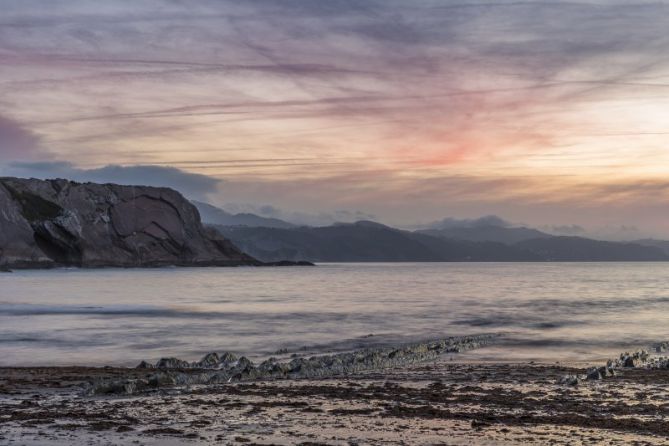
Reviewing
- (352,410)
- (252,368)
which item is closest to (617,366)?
(252,368)

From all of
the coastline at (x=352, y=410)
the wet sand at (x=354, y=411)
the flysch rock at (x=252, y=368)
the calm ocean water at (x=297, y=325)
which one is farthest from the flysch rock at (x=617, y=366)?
the flysch rock at (x=252, y=368)

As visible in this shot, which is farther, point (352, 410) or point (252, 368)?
point (252, 368)

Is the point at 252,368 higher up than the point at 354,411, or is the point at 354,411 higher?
the point at 354,411

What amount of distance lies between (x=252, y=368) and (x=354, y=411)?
8335 millimetres

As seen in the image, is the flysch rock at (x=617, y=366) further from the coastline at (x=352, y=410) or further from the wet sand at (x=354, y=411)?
the wet sand at (x=354, y=411)

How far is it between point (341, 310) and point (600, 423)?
46943 mm

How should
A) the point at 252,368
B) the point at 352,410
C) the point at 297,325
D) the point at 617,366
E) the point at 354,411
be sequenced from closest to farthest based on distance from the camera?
the point at 354,411 → the point at 352,410 → the point at 252,368 → the point at 617,366 → the point at 297,325

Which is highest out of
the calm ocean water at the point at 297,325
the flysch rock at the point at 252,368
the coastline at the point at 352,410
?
the coastline at the point at 352,410

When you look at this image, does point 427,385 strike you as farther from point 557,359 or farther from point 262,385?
point 557,359

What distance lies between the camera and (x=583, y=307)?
66.7 metres

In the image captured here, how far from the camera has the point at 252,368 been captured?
77.2ft

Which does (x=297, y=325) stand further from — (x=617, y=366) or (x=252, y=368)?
(x=617, y=366)

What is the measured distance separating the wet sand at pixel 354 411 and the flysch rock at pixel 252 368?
0.83 meters

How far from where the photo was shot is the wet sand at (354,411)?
517 inches
